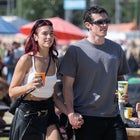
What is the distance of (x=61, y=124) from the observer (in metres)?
5.87

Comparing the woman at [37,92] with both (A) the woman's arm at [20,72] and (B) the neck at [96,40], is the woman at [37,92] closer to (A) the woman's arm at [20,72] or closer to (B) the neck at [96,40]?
(A) the woman's arm at [20,72]

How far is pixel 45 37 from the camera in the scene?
18.7ft

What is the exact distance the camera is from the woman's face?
18.6 ft

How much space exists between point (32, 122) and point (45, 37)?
0.80m

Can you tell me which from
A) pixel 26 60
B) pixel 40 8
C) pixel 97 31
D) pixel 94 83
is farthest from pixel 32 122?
pixel 40 8

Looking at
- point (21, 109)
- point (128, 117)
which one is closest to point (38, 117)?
point (21, 109)

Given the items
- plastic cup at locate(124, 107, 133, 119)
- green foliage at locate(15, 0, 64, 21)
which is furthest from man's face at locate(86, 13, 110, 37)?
green foliage at locate(15, 0, 64, 21)

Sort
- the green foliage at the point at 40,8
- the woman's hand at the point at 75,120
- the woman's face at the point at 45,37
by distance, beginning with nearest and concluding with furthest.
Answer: the woman's hand at the point at 75,120 < the woman's face at the point at 45,37 < the green foliage at the point at 40,8

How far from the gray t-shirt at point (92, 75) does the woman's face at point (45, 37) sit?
8.4 inches

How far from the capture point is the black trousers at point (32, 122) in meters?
5.75

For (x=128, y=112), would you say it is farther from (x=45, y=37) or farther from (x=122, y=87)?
(x=45, y=37)

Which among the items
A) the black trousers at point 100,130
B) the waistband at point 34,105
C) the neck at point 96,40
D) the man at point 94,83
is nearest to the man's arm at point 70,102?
the man at point 94,83

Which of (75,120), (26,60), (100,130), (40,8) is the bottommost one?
(40,8)

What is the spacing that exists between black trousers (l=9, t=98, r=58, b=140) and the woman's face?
0.52 m
